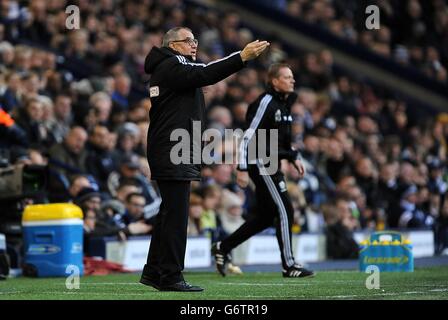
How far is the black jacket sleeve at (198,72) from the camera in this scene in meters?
9.13

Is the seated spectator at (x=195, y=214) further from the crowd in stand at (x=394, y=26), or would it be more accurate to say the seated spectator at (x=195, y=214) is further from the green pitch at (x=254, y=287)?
the crowd in stand at (x=394, y=26)

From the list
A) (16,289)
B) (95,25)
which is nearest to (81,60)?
(95,25)

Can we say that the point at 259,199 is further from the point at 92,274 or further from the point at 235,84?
the point at 235,84

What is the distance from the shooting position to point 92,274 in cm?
1331

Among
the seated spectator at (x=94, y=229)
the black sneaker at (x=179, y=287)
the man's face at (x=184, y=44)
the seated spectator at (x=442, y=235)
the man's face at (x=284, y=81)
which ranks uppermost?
the man's face at (x=184, y=44)

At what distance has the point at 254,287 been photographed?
34.2ft

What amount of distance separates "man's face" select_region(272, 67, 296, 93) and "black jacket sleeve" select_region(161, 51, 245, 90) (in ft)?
9.98

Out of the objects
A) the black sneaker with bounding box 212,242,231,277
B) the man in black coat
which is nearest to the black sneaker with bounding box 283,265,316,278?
the man in black coat

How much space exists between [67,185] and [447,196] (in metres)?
10.3

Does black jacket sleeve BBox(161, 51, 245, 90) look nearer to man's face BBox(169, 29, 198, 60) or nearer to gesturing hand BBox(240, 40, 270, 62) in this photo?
gesturing hand BBox(240, 40, 270, 62)

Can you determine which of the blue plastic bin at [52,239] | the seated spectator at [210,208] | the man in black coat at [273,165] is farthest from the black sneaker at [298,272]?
the seated spectator at [210,208]

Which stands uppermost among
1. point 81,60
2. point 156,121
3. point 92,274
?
point 81,60

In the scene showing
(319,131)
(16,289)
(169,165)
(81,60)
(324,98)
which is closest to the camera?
(169,165)

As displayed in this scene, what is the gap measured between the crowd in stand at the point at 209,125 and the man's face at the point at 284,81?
6.78 ft
